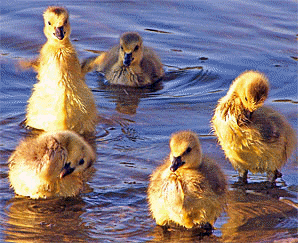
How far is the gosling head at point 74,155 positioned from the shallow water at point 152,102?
0.25 m

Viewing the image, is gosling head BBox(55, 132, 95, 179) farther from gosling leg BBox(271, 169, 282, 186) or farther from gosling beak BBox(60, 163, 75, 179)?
gosling leg BBox(271, 169, 282, 186)

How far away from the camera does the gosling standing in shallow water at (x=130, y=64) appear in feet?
32.1

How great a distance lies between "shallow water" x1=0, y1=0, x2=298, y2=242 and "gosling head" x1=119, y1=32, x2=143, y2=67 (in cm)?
45

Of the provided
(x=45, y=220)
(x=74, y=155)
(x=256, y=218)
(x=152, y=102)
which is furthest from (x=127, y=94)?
(x=45, y=220)

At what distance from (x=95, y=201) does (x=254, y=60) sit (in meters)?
4.85

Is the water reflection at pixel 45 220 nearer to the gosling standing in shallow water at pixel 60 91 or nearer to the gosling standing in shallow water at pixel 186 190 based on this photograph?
the gosling standing in shallow water at pixel 186 190

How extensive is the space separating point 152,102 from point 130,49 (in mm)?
1064

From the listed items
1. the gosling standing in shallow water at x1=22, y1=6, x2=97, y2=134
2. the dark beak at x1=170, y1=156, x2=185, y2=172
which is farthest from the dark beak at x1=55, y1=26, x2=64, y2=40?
the dark beak at x1=170, y1=156, x2=185, y2=172

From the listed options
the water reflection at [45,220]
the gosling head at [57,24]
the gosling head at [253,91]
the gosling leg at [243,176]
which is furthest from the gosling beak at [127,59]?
the water reflection at [45,220]

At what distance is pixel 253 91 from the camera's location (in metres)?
6.79

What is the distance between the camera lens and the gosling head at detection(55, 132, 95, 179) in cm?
641

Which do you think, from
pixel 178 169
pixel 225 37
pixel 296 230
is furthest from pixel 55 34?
pixel 225 37

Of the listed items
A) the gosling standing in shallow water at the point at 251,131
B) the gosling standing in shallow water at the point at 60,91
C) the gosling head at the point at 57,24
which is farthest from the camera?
the gosling head at the point at 57,24

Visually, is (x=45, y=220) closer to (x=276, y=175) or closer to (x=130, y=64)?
(x=276, y=175)
